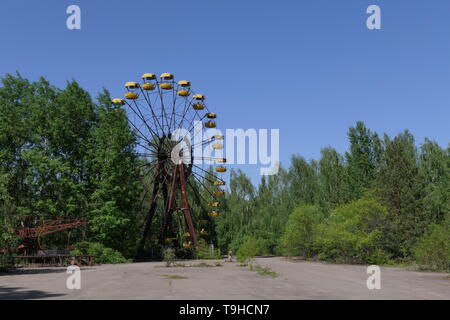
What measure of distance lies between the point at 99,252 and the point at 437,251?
2783 cm

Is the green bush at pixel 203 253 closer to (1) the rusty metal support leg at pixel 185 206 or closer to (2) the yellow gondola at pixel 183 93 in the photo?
(1) the rusty metal support leg at pixel 185 206

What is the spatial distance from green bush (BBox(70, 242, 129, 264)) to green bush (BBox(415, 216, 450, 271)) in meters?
25.8

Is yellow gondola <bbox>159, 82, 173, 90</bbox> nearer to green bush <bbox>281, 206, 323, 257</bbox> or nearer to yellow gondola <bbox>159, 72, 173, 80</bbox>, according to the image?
yellow gondola <bbox>159, 72, 173, 80</bbox>

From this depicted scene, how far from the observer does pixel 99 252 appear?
1593 inches

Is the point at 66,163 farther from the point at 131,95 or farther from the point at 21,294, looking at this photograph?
the point at 21,294

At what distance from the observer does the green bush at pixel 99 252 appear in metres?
40.1

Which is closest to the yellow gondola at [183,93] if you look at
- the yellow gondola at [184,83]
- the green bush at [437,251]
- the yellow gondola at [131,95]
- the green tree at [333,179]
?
the yellow gondola at [184,83]

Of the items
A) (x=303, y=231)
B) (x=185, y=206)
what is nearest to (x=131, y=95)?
(x=185, y=206)

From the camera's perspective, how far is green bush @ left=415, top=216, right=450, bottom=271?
2802cm

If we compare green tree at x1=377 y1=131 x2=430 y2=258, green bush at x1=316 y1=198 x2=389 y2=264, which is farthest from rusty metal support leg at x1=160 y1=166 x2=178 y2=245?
green tree at x1=377 y1=131 x2=430 y2=258

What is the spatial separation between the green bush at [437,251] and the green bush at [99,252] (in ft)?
84.5
